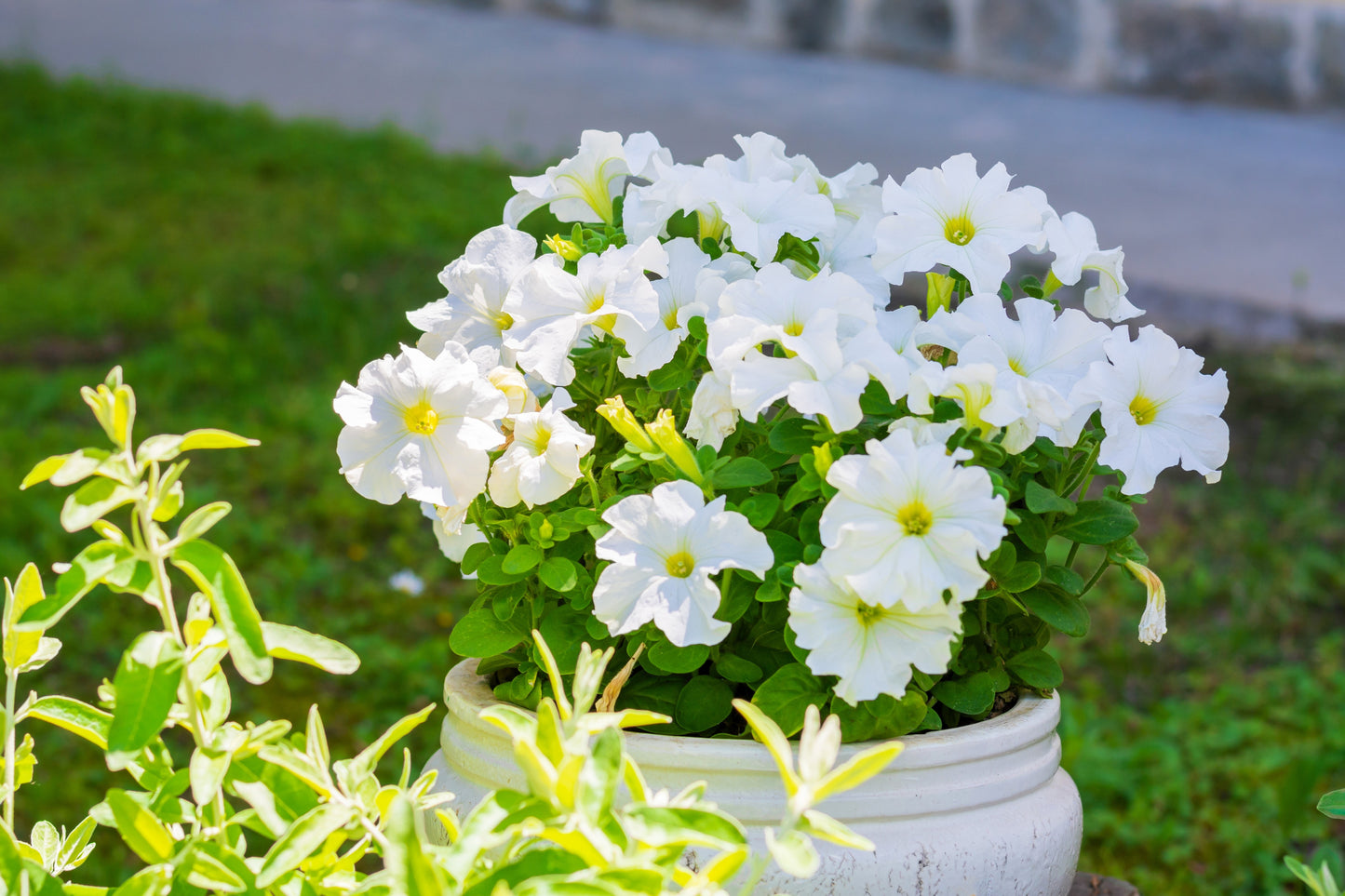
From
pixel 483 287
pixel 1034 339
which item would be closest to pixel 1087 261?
pixel 1034 339

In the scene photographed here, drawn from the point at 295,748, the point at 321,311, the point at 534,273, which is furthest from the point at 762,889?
the point at 321,311

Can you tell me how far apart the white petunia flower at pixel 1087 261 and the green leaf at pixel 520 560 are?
1.63ft

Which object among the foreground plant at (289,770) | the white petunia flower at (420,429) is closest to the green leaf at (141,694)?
the foreground plant at (289,770)

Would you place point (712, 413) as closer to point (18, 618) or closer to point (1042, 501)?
point (1042, 501)

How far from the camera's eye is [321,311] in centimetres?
467

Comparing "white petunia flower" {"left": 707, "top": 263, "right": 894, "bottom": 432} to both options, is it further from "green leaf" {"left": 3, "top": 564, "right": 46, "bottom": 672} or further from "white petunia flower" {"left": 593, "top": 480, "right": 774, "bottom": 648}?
"green leaf" {"left": 3, "top": 564, "right": 46, "bottom": 672}

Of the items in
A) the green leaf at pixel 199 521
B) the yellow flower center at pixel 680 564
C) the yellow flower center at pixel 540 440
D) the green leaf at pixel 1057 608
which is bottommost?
the green leaf at pixel 1057 608

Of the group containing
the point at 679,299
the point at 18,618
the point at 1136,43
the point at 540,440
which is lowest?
the point at 18,618

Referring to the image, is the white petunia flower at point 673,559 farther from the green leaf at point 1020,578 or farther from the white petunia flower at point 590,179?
the white petunia flower at point 590,179

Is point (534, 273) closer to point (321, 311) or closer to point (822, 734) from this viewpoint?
point (822, 734)

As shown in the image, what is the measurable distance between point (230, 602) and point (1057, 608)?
67 cm

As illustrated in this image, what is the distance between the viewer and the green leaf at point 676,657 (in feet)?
3.25

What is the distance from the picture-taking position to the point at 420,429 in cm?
96

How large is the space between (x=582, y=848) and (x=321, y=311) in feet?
13.8
